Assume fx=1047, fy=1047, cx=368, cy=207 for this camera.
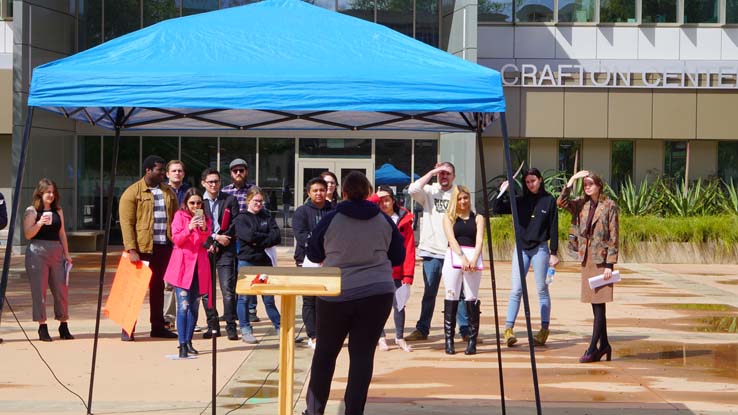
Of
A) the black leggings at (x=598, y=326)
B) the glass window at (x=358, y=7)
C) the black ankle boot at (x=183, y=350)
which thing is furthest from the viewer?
the glass window at (x=358, y=7)

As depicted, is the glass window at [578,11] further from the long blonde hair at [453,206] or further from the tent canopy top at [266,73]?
A: the tent canopy top at [266,73]

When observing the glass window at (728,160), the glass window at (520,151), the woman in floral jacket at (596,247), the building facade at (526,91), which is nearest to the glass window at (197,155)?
the building facade at (526,91)

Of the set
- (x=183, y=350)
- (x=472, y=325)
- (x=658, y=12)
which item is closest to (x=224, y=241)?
(x=183, y=350)

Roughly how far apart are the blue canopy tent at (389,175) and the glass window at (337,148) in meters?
0.64

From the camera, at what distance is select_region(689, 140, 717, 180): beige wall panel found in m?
29.7

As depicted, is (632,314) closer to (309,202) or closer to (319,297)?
(309,202)

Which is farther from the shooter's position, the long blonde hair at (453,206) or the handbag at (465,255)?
the long blonde hair at (453,206)

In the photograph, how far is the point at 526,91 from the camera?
28.9 m

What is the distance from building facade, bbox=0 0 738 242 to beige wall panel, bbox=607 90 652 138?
3 centimetres

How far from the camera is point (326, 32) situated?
26.3 ft

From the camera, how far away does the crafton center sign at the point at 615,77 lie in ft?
94.4

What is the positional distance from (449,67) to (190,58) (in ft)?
5.97

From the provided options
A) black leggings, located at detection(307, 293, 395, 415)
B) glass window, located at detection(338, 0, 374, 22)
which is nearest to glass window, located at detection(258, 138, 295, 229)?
glass window, located at detection(338, 0, 374, 22)

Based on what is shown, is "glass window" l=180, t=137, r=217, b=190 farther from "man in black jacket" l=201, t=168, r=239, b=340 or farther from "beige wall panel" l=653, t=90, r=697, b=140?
"man in black jacket" l=201, t=168, r=239, b=340
